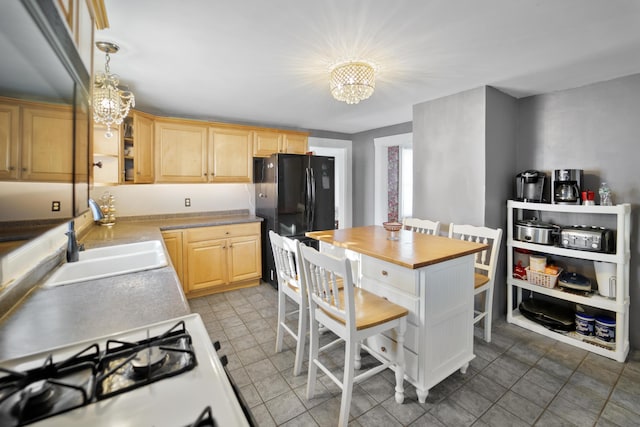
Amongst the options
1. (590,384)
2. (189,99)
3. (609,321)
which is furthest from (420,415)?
(189,99)

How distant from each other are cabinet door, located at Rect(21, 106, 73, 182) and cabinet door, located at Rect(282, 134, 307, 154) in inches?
138

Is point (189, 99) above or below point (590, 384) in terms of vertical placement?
above

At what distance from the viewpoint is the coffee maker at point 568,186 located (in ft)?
8.18

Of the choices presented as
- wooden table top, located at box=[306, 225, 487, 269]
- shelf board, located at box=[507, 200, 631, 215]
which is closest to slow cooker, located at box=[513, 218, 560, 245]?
shelf board, located at box=[507, 200, 631, 215]

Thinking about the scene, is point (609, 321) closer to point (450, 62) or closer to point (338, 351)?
point (338, 351)

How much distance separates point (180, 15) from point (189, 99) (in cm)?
168

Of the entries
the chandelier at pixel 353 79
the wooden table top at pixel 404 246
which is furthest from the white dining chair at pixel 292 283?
the chandelier at pixel 353 79

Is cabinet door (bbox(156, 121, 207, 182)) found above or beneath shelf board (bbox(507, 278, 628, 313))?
above

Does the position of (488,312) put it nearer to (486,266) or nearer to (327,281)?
(486,266)

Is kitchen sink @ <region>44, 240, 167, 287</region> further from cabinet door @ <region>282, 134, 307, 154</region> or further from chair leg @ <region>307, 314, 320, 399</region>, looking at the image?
cabinet door @ <region>282, 134, 307, 154</region>

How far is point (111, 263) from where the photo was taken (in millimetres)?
1901

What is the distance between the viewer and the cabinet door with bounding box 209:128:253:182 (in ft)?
12.4

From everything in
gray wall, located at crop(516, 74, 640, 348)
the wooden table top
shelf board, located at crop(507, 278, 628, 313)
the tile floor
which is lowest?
the tile floor

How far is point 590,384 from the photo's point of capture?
6.54 feet
